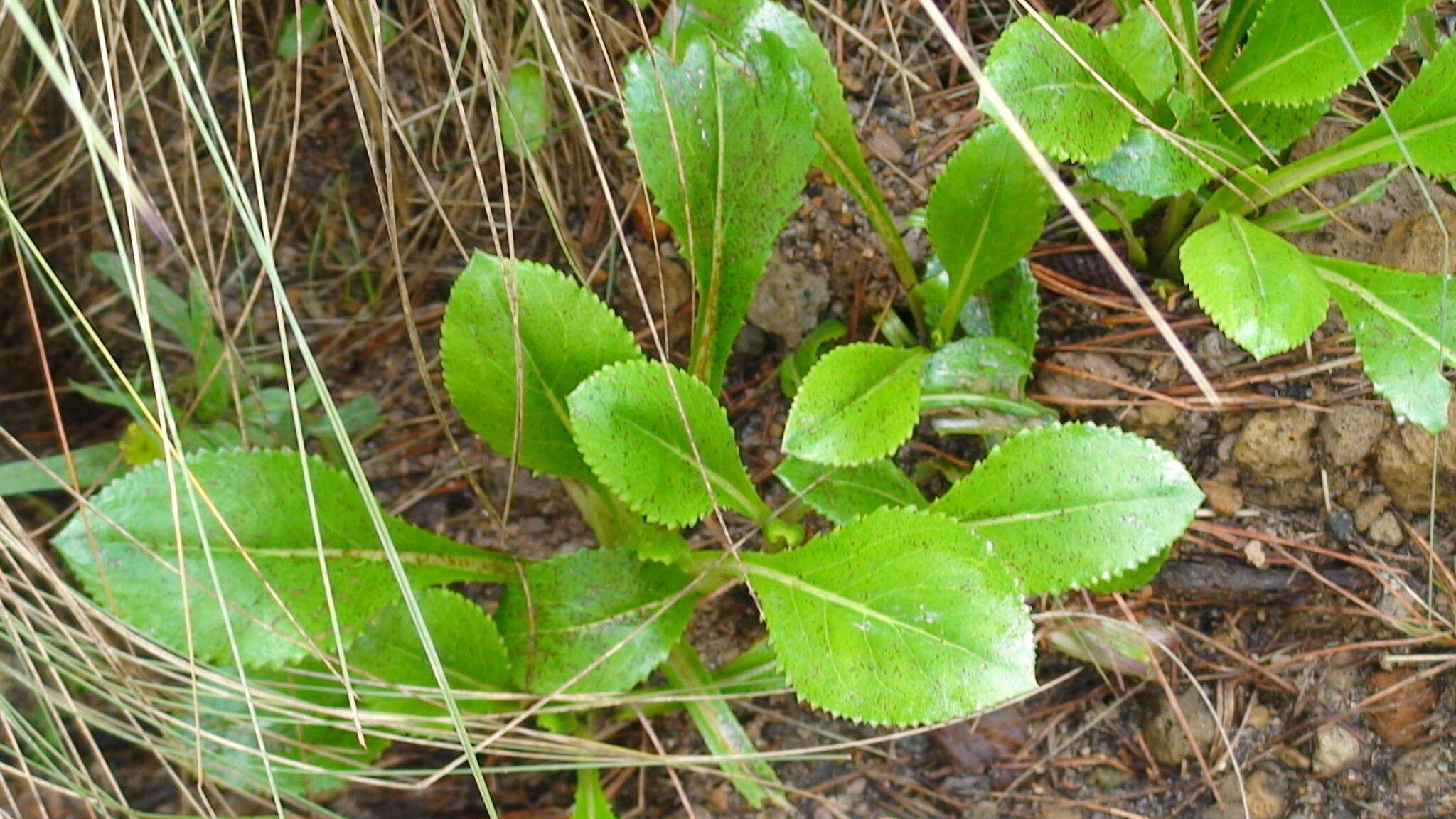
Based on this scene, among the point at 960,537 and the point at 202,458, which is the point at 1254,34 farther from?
the point at 202,458

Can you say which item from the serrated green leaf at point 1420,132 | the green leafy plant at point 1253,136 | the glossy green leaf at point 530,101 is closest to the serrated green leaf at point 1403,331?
the green leafy plant at point 1253,136

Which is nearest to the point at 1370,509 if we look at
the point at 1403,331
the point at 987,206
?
the point at 1403,331

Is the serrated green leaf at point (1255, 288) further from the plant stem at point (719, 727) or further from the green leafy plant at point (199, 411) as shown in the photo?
the green leafy plant at point (199, 411)

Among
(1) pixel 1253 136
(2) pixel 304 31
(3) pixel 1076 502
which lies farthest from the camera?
(2) pixel 304 31

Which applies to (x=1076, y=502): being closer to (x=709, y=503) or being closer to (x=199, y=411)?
(x=709, y=503)

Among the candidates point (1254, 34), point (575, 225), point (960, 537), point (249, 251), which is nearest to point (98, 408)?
point (249, 251)

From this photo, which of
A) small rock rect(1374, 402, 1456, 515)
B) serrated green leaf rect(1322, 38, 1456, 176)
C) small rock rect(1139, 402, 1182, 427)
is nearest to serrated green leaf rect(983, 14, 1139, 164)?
serrated green leaf rect(1322, 38, 1456, 176)
